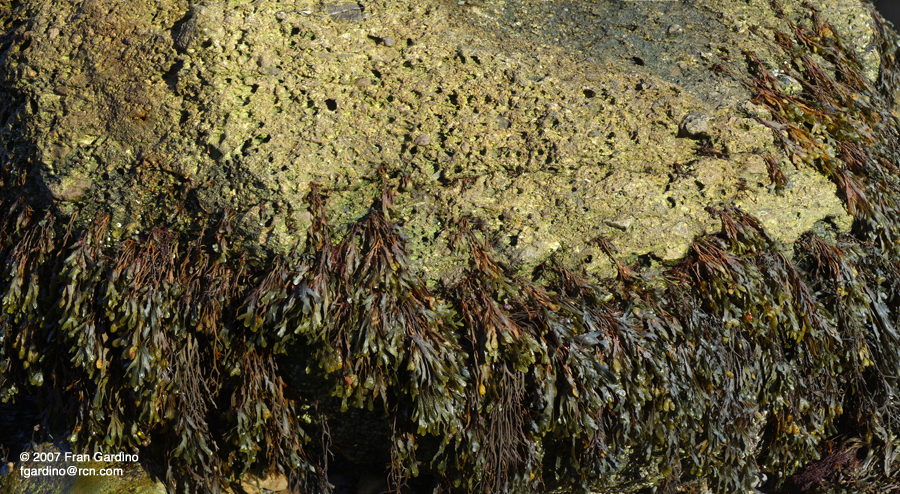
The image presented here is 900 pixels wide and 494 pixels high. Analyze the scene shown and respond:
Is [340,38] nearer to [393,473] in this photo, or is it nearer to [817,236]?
[393,473]

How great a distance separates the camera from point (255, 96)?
3.58 metres

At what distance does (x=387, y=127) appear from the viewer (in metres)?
3.58

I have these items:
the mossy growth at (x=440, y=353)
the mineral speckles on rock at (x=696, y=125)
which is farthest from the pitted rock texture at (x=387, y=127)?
the mossy growth at (x=440, y=353)

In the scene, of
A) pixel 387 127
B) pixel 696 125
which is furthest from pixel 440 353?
pixel 696 125

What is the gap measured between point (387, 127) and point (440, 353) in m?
1.39

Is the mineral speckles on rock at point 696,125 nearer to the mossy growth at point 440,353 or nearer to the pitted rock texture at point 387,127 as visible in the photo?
the pitted rock texture at point 387,127

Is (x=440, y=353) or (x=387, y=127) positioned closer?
(x=440, y=353)

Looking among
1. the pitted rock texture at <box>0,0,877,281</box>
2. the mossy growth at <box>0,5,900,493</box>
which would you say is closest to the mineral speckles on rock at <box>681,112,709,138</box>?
the pitted rock texture at <box>0,0,877,281</box>

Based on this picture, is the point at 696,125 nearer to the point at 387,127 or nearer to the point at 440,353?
the point at 387,127

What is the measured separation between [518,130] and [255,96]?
1.55 metres

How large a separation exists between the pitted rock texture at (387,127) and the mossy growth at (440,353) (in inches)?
5.3

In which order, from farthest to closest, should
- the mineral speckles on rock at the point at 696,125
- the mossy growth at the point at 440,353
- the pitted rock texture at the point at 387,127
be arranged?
1. the mineral speckles on rock at the point at 696,125
2. the pitted rock texture at the point at 387,127
3. the mossy growth at the point at 440,353

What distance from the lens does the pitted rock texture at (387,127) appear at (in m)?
3.38

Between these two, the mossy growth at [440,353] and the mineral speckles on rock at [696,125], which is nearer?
the mossy growth at [440,353]
